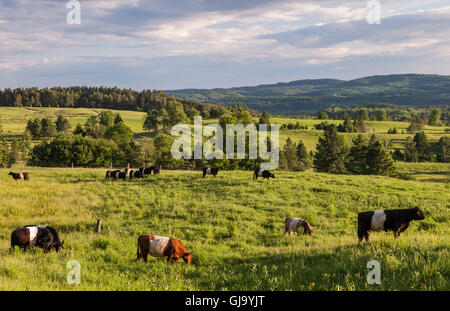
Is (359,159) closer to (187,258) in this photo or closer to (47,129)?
(187,258)

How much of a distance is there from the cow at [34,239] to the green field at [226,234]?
49 cm

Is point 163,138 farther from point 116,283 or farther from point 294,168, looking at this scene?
point 116,283

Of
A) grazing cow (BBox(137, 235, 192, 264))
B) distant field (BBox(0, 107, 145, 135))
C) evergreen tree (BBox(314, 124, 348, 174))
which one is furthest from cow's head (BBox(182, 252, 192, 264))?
distant field (BBox(0, 107, 145, 135))

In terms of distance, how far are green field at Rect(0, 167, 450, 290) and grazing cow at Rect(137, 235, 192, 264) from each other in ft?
1.19

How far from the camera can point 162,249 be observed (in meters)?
10.3

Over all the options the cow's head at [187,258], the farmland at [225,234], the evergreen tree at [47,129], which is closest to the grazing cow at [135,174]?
the farmland at [225,234]

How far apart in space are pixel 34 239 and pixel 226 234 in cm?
807

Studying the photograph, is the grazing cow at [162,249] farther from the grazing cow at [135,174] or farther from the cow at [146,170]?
the cow at [146,170]

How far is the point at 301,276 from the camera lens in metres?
7.83

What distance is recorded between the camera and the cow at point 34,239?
11.7 meters

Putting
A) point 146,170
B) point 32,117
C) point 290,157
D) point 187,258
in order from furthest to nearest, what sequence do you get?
1. point 32,117
2. point 290,157
3. point 146,170
4. point 187,258

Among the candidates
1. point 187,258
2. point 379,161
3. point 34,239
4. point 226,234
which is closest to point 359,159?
point 379,161
